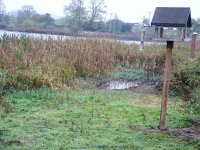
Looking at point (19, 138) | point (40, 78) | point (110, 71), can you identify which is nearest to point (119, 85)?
point (110, 71)

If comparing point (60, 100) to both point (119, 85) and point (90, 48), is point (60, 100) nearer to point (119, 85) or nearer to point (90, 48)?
point (119, 85)

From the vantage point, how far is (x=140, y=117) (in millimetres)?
6426

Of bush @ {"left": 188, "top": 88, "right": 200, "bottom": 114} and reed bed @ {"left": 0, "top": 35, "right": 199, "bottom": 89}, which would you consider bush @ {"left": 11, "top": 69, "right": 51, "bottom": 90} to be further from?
bush @ {"left": 188, "top": 88, "right": 200, "bottom": 114}

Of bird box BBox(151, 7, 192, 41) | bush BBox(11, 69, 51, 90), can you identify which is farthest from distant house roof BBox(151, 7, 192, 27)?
bush BBox(11, 69, 51, 90)

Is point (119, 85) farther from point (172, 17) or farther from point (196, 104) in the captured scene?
point (172, 17)

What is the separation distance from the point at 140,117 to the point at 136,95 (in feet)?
8.70

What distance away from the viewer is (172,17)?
18.1 ft

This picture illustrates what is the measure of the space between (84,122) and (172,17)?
198cm

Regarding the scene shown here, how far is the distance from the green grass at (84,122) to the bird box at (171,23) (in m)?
1.38

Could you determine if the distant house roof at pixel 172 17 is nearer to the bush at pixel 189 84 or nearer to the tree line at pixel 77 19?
the bush at pixel 189 84

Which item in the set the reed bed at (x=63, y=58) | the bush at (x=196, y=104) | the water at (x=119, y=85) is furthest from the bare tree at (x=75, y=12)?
the bush at (x=196, y=104)

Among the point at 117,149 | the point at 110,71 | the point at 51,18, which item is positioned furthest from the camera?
the point at 51,18

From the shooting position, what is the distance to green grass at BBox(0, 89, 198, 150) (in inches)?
191

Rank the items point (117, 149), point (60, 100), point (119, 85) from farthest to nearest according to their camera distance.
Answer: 1. point (119, 85)
2. point (60, 100)
3. point (117, 149)
